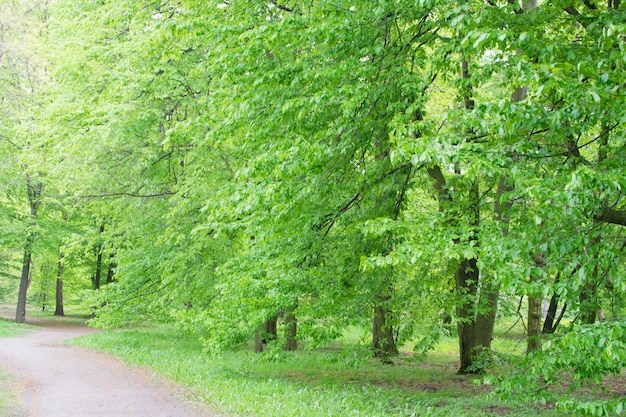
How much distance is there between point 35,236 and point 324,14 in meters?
22.2

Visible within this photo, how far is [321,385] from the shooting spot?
11.0 meters

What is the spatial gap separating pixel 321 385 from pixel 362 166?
4.73m

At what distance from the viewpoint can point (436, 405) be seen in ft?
30.8

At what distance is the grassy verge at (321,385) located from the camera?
847 centimetres

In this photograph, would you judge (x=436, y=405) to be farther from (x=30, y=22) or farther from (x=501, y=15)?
(x=30, y=22)

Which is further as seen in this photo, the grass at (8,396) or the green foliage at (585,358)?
the grass at (8,396)

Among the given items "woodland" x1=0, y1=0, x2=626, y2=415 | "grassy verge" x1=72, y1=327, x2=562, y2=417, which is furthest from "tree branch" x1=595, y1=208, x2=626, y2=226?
"grassy verge" x1=72, y1=327, x2=562, y2=417

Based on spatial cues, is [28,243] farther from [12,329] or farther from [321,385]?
[321,385]

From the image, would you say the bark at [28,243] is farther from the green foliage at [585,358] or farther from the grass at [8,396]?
the green foliage at [585,358]

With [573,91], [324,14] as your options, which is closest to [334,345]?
[324,14]

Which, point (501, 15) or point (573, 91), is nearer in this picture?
point (573, 91)

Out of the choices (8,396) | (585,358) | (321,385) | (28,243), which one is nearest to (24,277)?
(28,243)

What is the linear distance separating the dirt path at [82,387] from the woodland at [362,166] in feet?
4.64

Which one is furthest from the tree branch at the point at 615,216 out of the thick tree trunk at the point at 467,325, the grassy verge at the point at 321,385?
the thick tree trunk at the point at 467,325
